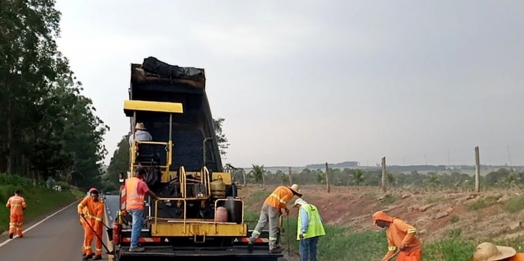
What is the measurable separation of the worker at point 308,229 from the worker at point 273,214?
26 centimetres

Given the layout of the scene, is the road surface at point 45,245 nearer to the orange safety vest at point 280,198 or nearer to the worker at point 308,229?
the orange safety vest at point 280,198

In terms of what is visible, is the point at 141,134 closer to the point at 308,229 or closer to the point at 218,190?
the point at 218,190

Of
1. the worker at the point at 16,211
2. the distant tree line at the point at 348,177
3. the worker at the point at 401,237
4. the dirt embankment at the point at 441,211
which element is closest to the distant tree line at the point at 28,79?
the distant tree line at the point at 348,177

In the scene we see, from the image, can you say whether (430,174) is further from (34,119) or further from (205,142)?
(34,119)

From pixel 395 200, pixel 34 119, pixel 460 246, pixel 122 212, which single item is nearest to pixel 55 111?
pixel 34 119

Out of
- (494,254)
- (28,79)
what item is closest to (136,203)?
(494,254)

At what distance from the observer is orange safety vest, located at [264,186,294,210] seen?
10.5m

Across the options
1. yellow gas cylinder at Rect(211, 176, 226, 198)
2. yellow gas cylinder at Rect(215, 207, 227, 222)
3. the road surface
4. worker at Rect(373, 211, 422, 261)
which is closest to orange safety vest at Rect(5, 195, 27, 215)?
the road surface

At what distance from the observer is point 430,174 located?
26.0 metres

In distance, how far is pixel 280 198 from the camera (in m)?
10.5

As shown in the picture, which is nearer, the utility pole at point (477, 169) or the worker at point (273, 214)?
the worker at point (273, 214)

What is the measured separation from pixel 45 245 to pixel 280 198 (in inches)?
335

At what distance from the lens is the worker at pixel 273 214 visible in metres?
10.3

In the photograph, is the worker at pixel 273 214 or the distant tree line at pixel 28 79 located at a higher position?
the distant tree line at pixel 28 79
